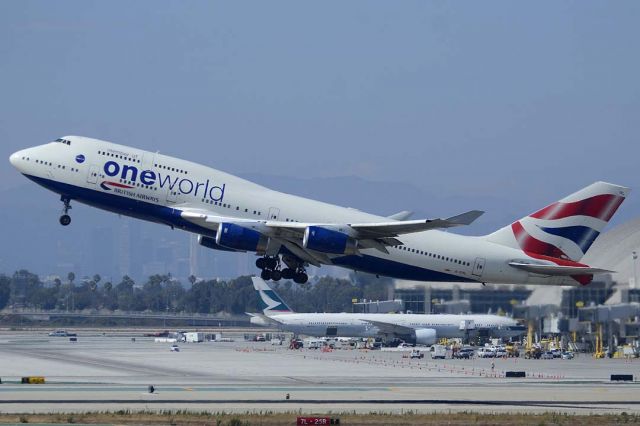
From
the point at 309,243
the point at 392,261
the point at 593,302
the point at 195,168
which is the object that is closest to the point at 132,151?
the point at 195,168

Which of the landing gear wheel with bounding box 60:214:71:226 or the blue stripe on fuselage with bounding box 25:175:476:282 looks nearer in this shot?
the blue stripe on fuselage with bounding box 25:175:476:282

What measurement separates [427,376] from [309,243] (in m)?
19.2

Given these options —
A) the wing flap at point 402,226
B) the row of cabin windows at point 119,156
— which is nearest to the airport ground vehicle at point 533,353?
the wing flap at point 402,226

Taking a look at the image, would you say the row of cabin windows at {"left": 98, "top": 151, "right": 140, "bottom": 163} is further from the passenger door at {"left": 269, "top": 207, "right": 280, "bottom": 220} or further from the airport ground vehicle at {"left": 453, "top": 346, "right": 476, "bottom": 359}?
the airport ground vehicle at {"left": 453, "top": 346, "right": 476, "bottom": 359}

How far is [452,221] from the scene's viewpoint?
58.1m

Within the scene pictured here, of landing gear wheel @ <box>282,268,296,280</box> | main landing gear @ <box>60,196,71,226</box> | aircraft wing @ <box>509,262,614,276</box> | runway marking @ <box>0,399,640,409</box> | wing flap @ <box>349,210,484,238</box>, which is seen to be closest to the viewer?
runway marking @ <box>0,399,640,409</box>

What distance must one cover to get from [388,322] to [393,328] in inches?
33.4

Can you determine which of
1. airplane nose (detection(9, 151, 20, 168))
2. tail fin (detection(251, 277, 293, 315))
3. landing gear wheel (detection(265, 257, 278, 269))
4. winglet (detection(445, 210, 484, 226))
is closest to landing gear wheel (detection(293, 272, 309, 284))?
landing gear wheel (detection(265, 257, 278, 269))

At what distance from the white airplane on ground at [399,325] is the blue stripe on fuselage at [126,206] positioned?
48.2 metres

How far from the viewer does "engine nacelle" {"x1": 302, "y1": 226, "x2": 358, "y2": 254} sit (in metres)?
61.3

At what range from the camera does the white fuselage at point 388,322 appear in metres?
112

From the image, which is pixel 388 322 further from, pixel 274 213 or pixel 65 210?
pixel 65 210

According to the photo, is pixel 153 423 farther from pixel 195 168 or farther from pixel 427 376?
pixel 427 376

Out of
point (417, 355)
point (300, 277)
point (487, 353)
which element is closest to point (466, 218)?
point (300, 277)
